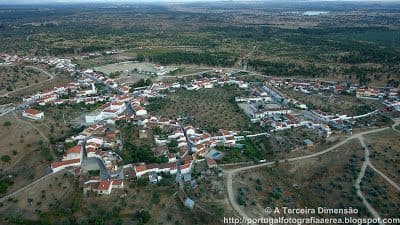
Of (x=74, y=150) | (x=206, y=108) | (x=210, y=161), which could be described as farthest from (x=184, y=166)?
(x=206, y=108)

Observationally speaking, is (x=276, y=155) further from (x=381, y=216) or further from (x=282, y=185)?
(x=381, y=216)

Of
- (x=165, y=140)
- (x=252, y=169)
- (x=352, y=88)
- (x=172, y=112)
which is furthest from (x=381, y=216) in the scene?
(x=352, y=88)

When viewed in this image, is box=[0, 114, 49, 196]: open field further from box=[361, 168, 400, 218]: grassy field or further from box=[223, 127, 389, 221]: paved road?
box=[361, 168, 400, 218]: grassy field

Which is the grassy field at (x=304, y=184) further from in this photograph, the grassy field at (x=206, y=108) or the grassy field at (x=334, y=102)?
the grassy field at (x=334, y=102)

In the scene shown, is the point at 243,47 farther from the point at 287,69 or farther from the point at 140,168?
the point at 140,168

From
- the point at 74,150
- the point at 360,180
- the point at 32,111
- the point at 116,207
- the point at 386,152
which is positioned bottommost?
the point at 116,207

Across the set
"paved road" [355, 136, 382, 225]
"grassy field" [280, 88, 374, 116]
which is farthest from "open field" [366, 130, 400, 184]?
"grassy field" [280, 88, 374, 116]

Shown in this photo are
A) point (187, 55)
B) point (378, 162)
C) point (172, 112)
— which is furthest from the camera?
point (187, 55)
